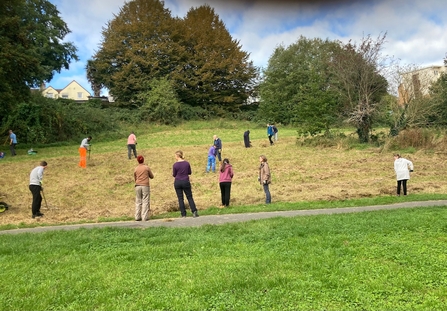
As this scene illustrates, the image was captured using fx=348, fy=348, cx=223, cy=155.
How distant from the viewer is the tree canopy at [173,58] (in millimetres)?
44156

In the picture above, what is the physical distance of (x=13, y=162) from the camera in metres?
19.7

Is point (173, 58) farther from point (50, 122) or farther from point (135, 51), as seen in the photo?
point (50, 122)

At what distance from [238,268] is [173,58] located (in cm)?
4469

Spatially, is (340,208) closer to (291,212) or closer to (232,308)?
(291,212)

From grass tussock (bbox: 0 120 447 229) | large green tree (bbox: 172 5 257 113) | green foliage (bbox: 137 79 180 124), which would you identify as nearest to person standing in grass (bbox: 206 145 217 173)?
grass tussock (bbox: 0 120 447 229)

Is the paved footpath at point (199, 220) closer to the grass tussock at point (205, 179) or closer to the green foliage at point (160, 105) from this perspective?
the grass tussock at point (205, 179)

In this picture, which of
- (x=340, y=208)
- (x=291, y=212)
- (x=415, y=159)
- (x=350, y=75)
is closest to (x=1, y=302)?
(x=291, y=212)

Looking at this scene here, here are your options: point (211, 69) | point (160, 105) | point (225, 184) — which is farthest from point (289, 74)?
point (225, 184)

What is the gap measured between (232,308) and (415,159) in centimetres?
1898

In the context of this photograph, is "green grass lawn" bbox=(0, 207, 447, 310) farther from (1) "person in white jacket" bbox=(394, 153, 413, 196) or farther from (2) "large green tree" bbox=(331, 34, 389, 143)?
(2) "large green tree" bbox=(331, 34, 389, 143)

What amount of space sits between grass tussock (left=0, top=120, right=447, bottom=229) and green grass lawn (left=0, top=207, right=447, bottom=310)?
4.39 m

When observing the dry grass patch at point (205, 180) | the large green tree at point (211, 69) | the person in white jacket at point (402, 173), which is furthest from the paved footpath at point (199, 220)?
the large green tree at point (211, 69)

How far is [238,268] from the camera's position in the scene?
463 centimetres

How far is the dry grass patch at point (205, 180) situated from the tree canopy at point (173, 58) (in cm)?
2290
